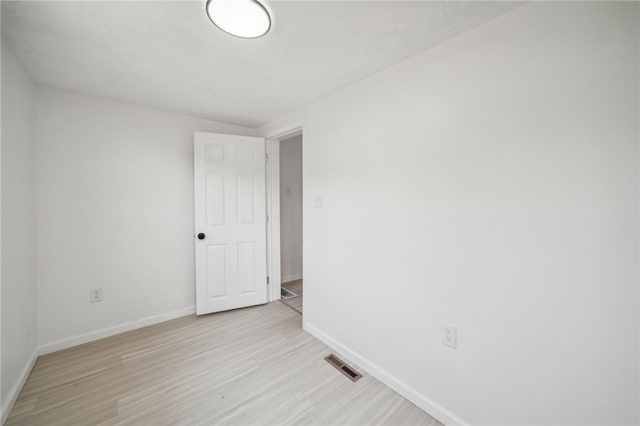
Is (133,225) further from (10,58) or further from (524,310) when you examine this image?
(524,310)

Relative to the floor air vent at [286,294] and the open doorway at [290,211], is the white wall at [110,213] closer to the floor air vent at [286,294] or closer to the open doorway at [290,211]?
the floor air vent at [286,294]

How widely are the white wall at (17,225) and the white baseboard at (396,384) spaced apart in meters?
2.10

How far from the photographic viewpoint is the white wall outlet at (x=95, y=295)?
7.59 feet

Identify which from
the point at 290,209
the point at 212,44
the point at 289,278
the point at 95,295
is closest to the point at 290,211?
the point at 290,209

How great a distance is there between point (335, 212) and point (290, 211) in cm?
206

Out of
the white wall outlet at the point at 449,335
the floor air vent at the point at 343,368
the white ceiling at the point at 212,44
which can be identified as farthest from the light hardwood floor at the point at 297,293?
the white ceiling at the point at 212,44

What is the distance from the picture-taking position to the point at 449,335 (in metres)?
1.47

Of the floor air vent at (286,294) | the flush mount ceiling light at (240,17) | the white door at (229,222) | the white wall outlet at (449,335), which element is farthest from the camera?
the floor air vent at (286,294)

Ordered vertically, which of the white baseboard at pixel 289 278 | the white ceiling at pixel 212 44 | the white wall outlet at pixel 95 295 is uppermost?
the white ceiling at pixel 212 44

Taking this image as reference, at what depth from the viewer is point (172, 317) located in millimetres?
2752

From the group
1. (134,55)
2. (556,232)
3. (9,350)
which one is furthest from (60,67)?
(556,232)

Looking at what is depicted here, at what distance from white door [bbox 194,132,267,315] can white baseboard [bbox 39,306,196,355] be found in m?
0.26

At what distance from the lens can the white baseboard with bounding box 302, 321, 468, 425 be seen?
1.47 m

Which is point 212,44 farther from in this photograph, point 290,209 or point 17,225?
point 290,209
